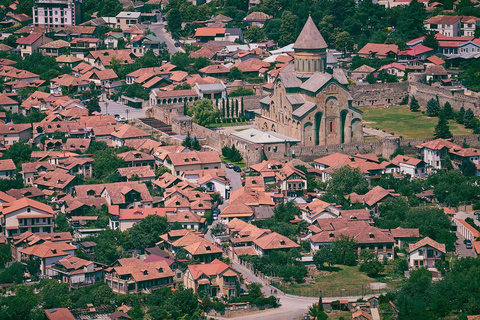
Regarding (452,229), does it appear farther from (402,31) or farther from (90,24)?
(90,24)

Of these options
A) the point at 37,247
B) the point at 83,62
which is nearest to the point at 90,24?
the point at 83,62

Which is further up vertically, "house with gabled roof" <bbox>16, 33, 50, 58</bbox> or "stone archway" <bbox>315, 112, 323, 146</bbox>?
"house with gabled roof" <bbox>16, 33, 50, 58</bbox>

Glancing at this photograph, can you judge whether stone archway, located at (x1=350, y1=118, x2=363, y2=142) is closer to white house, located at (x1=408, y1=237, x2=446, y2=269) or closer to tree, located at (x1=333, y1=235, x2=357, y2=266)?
tree, located at (x1=333, y1=235, x2=357, y2=266)

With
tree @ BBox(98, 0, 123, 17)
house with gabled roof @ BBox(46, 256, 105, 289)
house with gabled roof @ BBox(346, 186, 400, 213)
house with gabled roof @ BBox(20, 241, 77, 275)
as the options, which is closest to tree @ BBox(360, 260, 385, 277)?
house with gabled roof @ BBox(346, 186, 400, 213)

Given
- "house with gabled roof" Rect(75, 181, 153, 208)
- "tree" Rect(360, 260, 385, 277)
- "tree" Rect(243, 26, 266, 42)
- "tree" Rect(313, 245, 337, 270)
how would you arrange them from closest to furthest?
"tree" Rect(360, 260, 385, 277)
"tree" Rect(313, 245, 337, 270)
"house with gabled roof" Rect(75, 181, 153, 208)
"tree" Rect(243, 26, 266, 42)

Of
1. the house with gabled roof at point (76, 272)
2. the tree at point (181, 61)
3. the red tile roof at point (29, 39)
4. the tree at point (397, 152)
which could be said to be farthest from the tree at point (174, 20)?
the house with gabled roof at point (76, 272)

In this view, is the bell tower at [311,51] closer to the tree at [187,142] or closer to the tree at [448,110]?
the tree at [187,142]

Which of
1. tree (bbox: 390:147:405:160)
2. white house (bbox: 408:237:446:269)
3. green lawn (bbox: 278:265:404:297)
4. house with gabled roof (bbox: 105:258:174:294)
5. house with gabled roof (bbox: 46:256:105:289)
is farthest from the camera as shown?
tree (bbox: 390:147:405:160)
